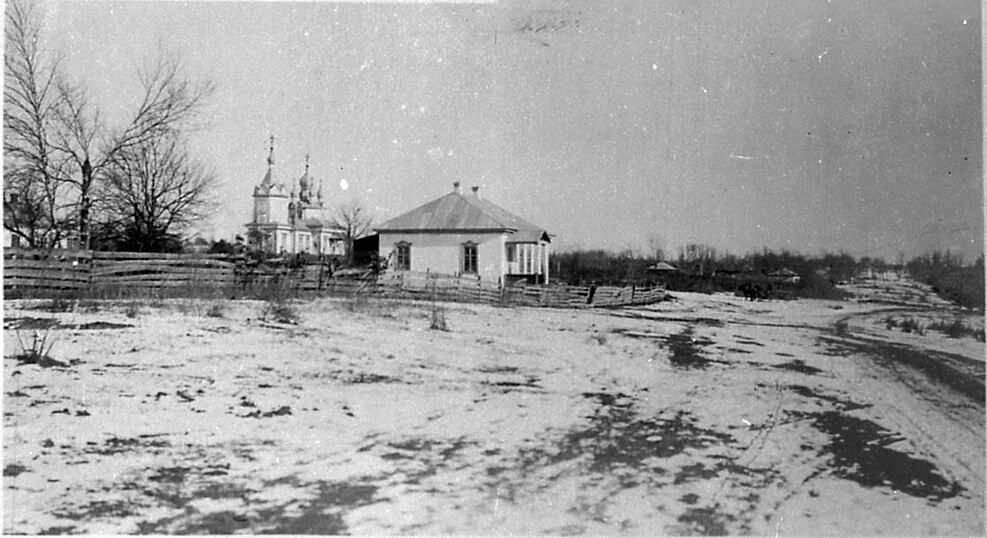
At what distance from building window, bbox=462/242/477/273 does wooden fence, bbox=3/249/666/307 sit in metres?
0.09

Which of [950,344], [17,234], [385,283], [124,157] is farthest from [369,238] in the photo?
[950,344]

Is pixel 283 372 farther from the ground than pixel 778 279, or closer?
closer

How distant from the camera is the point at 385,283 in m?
5.49

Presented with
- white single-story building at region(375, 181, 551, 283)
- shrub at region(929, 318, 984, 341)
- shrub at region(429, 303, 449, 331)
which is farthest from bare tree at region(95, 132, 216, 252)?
shrub at region(929, 318, 984, 341)

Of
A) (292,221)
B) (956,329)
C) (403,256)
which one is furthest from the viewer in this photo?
(292,221)

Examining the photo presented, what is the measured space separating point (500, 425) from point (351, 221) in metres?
2.66

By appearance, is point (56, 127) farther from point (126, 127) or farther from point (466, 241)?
point (466, 241)

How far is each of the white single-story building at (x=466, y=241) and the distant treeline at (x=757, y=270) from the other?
10.8 inches

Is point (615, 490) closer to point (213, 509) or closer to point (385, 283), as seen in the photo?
point (213, 509)

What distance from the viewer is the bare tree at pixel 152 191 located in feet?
15.2

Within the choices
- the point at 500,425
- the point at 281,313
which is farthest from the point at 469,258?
the point at 500,425

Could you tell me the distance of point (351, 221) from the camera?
5.52m

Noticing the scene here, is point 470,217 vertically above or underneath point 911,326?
above

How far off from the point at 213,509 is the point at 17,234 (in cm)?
304
